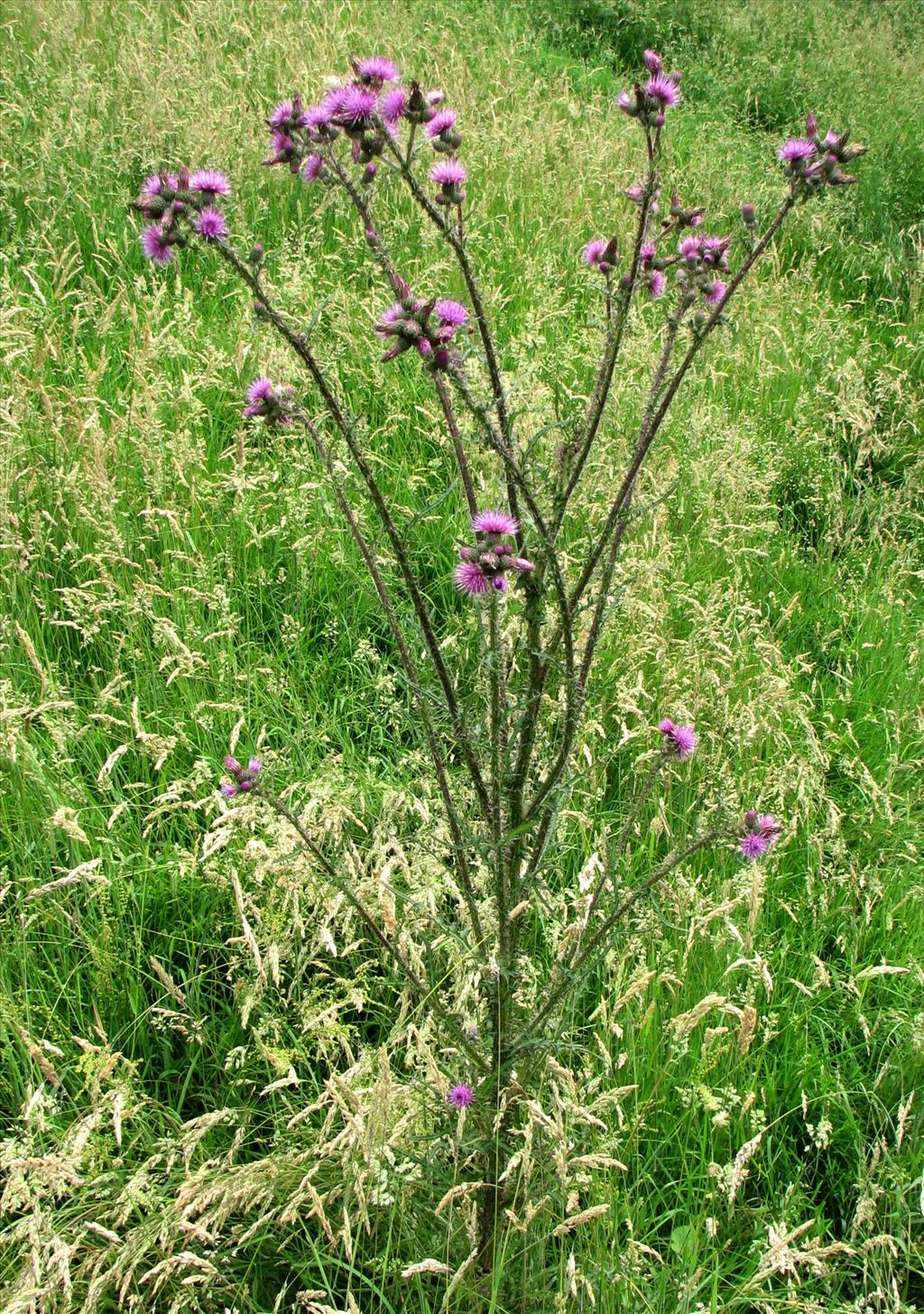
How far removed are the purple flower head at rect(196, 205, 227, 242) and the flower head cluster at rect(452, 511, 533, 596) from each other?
0.56 metres

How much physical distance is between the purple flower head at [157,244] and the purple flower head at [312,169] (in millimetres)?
231

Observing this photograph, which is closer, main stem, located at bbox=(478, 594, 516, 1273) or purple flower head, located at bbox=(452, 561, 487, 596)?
purple flower head, located at bbox=(452, 561, 487, 596)

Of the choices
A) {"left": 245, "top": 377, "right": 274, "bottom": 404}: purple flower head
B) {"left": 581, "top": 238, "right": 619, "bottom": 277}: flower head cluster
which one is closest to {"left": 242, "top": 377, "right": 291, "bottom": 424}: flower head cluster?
{"left": 245, "top": 377, "right": 274, "bottom": 404}: purple flower head

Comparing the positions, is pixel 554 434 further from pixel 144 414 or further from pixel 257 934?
pixel 257 934

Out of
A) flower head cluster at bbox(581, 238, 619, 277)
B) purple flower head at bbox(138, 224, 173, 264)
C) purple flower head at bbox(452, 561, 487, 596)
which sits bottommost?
purple flower head at bbox(452, 561, 487, 596)

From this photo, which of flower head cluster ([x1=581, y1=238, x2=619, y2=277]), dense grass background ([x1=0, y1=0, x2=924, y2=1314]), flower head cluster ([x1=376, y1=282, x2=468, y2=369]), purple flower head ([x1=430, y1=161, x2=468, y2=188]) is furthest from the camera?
dense grass background ([x1=0, y1=0, x2=924, y2=1314])

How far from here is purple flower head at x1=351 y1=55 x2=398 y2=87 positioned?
4.38ft

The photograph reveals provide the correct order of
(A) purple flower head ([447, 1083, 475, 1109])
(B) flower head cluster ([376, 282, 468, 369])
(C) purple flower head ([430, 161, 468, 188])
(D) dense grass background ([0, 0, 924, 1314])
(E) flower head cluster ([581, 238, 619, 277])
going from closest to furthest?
(B) flower head cluster ([376, 282, 468, 369]), (C) purple flower head ([430, 161, 468, 188]), (E) flower head cluster ([581, 238, 619, 277]), (A) purple flower head ([447, 1083, 475, 1109]), (D) dense grass background ([0, 0, 924, 1314])

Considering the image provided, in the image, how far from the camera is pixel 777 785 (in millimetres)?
2668

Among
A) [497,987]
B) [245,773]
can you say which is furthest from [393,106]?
[497,987]

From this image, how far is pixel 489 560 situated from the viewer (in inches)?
51.3

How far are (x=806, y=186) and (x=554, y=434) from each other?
252 cm

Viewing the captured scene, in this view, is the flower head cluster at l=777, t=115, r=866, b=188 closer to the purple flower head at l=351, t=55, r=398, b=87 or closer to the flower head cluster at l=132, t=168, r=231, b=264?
the purple flower head at l=351, t=55, r=398, b=87

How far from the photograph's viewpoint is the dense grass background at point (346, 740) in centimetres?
187
